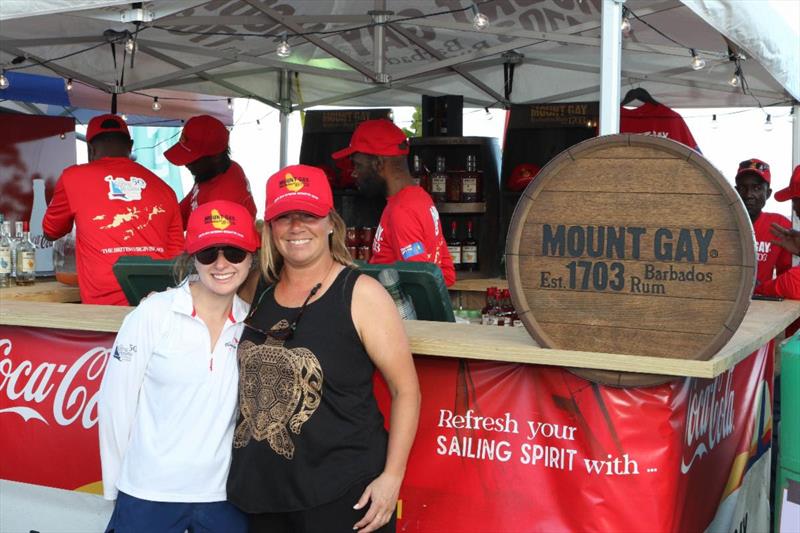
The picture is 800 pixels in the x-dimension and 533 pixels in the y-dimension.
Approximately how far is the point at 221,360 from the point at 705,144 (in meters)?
12.4

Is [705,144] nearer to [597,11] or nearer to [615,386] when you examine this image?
[597,11]

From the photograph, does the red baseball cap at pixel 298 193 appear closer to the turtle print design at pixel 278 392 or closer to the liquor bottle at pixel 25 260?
the turtle print design at pixel 278 392

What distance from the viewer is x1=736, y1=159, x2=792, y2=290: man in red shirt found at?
17.9ft

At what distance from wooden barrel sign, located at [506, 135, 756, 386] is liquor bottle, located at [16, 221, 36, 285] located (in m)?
2.72

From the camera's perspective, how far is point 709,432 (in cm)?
305

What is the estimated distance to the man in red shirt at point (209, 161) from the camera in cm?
518

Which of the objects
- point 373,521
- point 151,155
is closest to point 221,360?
point 373,521

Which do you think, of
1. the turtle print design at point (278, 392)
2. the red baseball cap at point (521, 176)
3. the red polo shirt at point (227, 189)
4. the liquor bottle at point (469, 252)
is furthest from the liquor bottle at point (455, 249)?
the turtle print design at point (278, 392)

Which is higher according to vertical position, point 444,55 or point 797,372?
point 444,55

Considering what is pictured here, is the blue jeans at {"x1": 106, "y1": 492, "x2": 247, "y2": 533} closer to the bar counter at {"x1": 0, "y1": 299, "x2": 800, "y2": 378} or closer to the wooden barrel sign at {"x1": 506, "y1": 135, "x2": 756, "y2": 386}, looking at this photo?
the bar counter at {"x1": 0, "y1": 299, "x2": 800, "y2": 378}

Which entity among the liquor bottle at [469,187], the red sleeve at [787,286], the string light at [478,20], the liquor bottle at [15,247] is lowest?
the red sleeve at [787,286]

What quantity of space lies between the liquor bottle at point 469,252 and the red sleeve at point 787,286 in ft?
8.93

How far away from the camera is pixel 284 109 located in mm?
9188

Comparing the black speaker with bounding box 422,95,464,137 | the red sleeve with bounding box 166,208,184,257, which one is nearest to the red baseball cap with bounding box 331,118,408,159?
the red sleeve with bounding box 166,208,184,257
